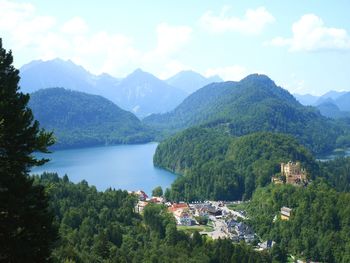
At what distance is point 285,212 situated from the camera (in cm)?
5312

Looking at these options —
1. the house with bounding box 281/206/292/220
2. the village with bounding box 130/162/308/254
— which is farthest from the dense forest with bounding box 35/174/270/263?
the house with bounding box 281/206/292/220

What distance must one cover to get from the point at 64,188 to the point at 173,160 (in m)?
64.7

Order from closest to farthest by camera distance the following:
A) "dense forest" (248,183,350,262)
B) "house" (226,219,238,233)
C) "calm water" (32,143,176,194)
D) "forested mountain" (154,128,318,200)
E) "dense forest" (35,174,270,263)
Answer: "dense forest" (35,174,270,263) < "dense forest" (248,183,350,262) < "house" (226,219,238,233) < "forested mountain" (154,128,318,200) < "calm water" (32,143,176,194)

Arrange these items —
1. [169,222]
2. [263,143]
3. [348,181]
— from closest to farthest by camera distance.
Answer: [169,222] < [348,181] < [263,143]

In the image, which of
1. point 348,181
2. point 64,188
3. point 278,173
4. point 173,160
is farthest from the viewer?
point 173,160

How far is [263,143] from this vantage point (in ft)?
294

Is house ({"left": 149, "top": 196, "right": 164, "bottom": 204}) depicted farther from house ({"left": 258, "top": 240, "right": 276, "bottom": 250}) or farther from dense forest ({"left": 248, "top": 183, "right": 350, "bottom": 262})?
house ({"left": 258, "top": 240, "right": 276, "bottom": 250})

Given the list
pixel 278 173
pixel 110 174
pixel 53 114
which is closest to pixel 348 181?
pixel 278 173

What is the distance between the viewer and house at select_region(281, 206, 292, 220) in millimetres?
52188

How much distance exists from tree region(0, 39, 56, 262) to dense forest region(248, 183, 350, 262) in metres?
35.4

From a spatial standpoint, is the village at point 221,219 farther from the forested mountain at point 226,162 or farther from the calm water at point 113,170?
the calm water at point 113,170

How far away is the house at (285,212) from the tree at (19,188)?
4353cm

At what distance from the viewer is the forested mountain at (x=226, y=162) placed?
246 feet

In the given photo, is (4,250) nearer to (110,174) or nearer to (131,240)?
(131,240)
